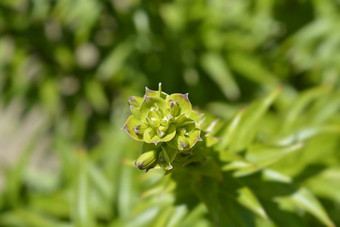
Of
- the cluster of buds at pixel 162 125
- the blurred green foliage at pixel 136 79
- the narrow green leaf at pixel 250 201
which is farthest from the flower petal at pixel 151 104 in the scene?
the blurred green foliage at pixel 136 79

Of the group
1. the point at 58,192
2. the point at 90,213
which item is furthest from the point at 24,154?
the point at 90,213

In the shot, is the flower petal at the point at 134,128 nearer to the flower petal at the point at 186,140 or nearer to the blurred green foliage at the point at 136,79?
the flower petal at the point at 186,140

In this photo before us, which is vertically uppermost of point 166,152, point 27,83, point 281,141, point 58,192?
point 27,83

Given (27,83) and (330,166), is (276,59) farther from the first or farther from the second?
(27,83)

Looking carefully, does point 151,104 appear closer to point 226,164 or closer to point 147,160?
point 147,160

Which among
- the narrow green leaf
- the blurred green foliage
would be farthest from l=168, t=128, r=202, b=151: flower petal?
the blurred green foliage

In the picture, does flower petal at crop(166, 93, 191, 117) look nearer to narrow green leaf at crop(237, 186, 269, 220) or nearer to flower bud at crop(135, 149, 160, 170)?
flower bud at crop(135, 149, 160, 170)
